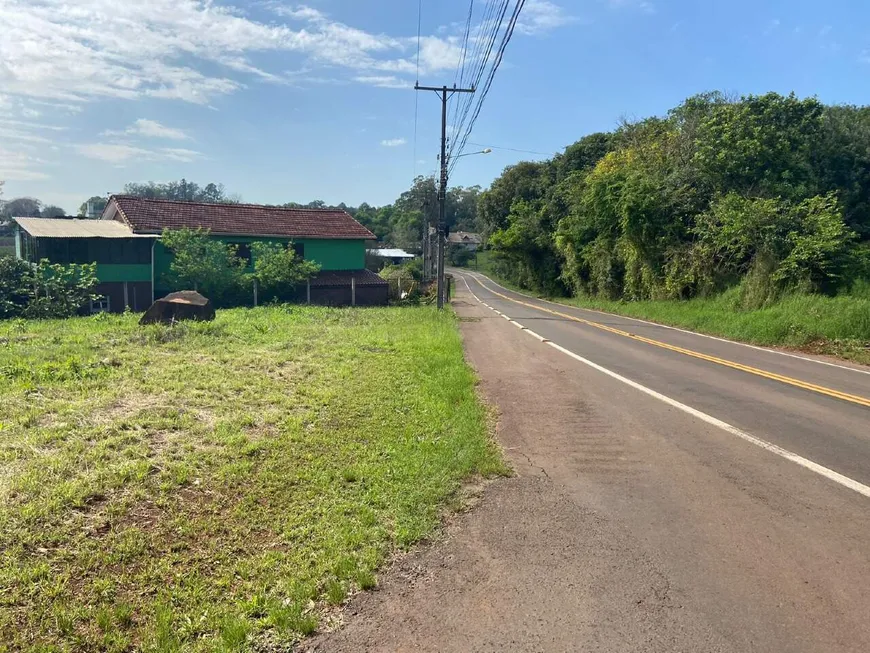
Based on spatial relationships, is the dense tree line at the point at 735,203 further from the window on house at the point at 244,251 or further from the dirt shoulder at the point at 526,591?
the window on house at the point at 244,251

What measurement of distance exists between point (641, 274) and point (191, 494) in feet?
96.8

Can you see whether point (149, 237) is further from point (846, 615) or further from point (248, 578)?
point (846, 615)

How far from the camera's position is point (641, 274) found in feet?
103

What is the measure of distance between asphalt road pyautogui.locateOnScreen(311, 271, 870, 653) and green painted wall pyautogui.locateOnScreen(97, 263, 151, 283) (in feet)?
87.2

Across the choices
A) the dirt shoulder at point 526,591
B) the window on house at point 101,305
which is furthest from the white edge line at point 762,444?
the window on house at point 101,305

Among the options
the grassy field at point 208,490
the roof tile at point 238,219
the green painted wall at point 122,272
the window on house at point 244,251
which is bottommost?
the grassy field at point 208,490

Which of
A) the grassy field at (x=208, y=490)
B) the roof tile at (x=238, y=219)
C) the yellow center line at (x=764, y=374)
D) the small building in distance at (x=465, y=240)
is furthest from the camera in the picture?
the small building in distance at (x=465, y=240)

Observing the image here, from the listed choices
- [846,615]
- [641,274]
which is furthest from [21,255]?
[846,615]

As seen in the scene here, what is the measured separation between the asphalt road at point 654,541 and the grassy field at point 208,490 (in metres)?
0.53

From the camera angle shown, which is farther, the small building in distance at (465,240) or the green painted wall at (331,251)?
the small building in distance at (465,240)

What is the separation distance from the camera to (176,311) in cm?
1877

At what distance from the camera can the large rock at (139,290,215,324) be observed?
18.4m

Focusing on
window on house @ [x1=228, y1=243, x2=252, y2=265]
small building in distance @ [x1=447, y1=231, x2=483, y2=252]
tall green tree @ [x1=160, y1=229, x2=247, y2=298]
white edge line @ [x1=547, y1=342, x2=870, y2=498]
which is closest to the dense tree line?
white edge line @ [x1=547, y1=342, x2=870, y2=498]

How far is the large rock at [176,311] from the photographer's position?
18.4 meters
